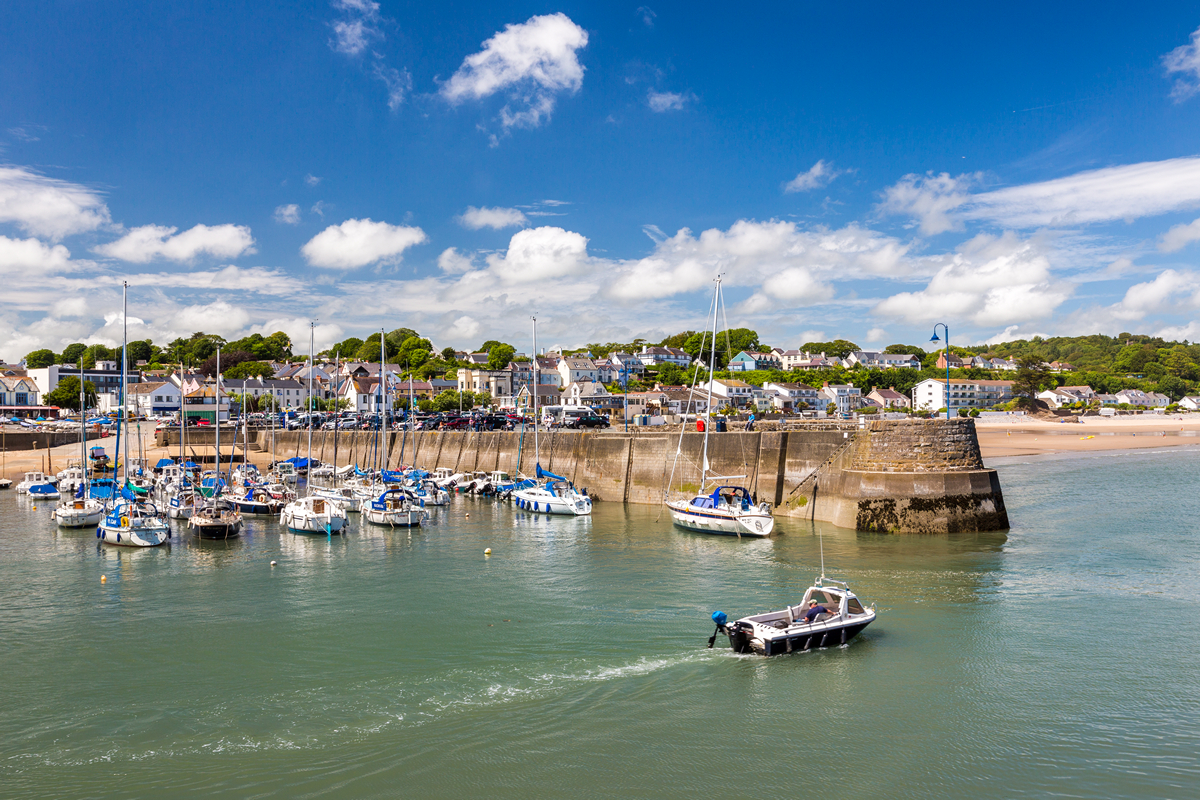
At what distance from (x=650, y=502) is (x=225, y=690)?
98.4 ft

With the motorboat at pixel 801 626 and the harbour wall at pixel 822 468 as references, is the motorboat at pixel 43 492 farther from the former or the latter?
the motorboat at pixel 801 626

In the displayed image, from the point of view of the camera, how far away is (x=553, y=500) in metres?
40.6

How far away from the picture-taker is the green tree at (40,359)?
15000cm

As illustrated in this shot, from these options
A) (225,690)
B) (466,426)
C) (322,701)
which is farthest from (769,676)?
(466,426)

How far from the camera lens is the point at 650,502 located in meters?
43.4

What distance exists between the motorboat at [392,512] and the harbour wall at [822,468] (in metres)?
12.6

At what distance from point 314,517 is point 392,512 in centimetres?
385

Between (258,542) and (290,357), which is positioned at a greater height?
(290,357)

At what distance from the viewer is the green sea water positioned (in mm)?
12188

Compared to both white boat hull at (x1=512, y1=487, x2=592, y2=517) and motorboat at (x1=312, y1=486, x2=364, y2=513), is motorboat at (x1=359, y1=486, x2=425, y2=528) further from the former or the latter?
white boat hull at (x1=512, y1=487, x2=592, y2=517)

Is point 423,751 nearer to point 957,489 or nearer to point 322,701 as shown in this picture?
point 322,701

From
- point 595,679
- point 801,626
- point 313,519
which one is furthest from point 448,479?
point 801,626

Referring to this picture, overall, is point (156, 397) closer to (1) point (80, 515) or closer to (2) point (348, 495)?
(1) point (80, 515)

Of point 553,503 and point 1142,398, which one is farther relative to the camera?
point 1142,398
